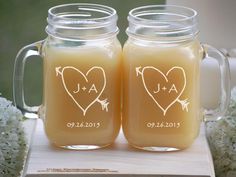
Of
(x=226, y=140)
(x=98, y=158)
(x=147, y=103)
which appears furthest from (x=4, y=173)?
(x=226, y=140)

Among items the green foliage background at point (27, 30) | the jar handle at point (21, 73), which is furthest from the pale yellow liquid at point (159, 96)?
the green foliage background at point (27, 30)

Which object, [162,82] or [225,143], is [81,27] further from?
[225,143]

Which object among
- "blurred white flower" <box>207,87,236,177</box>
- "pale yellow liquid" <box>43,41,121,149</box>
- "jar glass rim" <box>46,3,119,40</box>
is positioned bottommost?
"blurred white flower" <box>207,87,236,177</box>

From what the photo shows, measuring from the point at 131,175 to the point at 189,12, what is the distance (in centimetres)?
28

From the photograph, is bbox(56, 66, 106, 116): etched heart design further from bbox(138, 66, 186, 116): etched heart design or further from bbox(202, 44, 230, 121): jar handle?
bbox(202, 44, 230, 121): jar handle

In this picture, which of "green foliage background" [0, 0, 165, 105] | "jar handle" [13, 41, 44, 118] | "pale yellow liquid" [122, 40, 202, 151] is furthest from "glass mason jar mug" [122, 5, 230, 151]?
"green foliage background" [0, 0, 165, 105]

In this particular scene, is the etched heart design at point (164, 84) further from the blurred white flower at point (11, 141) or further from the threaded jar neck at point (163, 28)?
the blurred white flower at point (11, 141)

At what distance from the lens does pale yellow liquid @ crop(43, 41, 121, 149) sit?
0.93 meters

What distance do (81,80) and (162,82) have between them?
12 cm

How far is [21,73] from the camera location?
3.29 feet

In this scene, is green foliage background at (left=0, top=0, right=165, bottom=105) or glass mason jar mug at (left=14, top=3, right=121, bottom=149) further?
green foliage background at (left=0, top=0, right=165, bottom=105)

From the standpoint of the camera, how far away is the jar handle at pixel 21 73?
991 millimetres

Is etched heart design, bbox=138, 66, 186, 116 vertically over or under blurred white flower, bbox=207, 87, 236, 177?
over

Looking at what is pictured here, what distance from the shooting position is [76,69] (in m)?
0.93
